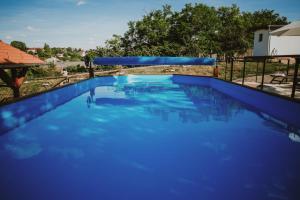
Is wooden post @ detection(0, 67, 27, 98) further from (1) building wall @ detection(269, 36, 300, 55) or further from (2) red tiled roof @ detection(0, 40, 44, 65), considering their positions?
(1) building wall @ detection(269, 36, 300, 55)

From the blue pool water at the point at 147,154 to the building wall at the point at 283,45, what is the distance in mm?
18218

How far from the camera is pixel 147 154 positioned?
3779mm

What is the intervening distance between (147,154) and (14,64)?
5381 millimetres

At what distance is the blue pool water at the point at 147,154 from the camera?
2.65m

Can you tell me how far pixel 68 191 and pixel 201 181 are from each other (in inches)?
68.4

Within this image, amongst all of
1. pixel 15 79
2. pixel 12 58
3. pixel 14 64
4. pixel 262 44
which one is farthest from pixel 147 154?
pixel 262 44

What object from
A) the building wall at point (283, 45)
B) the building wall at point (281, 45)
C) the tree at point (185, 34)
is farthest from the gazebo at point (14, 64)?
the building wall at point (283, 45)

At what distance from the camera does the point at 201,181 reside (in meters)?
2.85

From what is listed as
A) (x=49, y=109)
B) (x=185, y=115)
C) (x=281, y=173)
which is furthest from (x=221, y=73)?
(x=281, y=173)

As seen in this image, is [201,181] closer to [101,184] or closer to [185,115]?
[101,184]

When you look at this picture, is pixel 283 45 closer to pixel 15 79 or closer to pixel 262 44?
pixel 262 44

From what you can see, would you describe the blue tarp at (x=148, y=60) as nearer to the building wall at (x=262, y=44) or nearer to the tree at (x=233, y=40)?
the building wall at (x=262, y=44)

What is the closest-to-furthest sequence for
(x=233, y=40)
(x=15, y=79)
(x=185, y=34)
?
(x=15, y=79) → (x=233, y=40) → (x=185, y=34)

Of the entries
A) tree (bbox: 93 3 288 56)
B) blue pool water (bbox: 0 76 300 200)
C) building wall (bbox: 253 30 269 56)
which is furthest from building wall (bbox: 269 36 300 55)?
blue pool water (bbox: 0 76 300 200)
